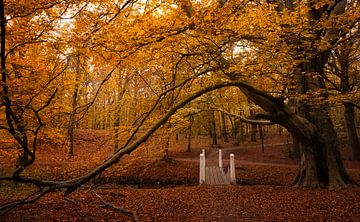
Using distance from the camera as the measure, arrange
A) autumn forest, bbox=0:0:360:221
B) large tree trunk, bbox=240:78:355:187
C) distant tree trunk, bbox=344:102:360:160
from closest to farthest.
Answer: autumn forest, bbox=0:0:360:221, large tree trunk, bbox=240:78:355:187, distant tree trunk, bbox=344:102:360:160

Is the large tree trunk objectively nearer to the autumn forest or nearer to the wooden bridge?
the autumn forest

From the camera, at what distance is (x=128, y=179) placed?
14414mm

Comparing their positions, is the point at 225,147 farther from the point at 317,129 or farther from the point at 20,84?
the point at 20,84

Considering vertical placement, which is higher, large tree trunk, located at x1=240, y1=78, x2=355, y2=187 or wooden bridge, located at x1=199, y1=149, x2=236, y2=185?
large tree trunk, located at x1=240, y1=78, x2=355, y2=187

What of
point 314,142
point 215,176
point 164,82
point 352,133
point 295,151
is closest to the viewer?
point 164,82

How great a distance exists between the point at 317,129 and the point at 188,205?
596 centimetres

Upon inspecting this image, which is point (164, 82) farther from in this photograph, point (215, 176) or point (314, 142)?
point (215, 176)

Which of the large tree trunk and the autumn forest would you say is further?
the large tree trunk

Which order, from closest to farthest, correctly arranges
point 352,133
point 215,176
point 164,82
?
point 164,82 < point 215,176 < point 352,133

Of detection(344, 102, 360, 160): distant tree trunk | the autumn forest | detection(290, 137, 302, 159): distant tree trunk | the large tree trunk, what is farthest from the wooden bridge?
detection(344, 102, 360, 160): distant tree trunk

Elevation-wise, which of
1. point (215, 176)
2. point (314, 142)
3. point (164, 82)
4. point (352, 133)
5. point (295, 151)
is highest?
point (164, 82)

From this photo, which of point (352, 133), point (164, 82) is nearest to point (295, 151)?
point (352, 133)

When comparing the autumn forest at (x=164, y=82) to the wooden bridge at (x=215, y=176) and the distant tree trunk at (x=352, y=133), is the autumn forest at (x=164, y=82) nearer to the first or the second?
the wooden bridge at (x=215, y=176)

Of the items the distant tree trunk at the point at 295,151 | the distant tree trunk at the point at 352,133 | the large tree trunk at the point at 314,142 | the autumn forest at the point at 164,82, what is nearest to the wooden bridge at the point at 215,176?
the autumn forest at the point at 164,82
